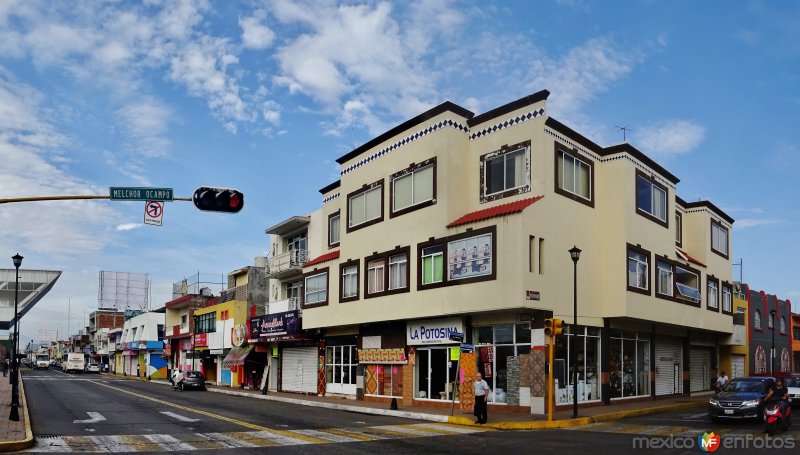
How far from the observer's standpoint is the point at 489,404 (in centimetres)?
2889

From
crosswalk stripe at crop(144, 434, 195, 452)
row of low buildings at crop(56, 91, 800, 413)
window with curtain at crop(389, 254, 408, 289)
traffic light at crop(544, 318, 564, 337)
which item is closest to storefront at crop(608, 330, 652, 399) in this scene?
row of low buildings at crop(56, 91, 800, 413)

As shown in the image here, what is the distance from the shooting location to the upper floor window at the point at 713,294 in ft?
136

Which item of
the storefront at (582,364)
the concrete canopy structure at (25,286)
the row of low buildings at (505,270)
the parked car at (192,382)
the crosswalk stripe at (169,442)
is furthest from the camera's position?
the concrete canopy structure at (25,286)

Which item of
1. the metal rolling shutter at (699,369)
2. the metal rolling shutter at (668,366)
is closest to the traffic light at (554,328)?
the metal rolling shutter at (668,366)

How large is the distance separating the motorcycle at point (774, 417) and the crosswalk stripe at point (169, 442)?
49.8 ft

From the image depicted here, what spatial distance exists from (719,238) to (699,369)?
8.27 meters

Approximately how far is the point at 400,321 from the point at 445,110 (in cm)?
1020

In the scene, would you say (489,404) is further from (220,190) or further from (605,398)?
(220,190)

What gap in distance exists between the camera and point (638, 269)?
106 ft

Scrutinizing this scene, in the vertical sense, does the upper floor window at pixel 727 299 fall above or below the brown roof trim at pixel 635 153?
below

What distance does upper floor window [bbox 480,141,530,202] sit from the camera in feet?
94.2

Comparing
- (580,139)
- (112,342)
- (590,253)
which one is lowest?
(112,342)

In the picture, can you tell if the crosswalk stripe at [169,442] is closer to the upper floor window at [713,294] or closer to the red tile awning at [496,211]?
the red tile awning at [496,211]

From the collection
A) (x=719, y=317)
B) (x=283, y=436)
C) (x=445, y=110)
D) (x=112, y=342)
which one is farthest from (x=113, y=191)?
(x=112, y=342)
